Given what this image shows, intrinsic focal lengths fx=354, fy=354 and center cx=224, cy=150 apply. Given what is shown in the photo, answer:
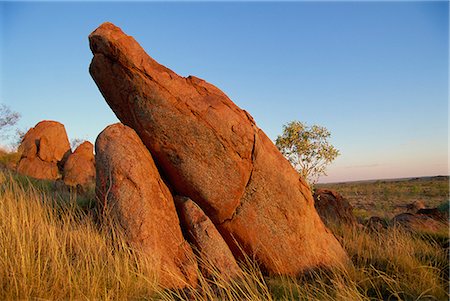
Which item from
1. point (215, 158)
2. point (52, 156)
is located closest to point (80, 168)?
point (52, 156)

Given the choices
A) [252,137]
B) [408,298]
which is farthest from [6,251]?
[408,298]

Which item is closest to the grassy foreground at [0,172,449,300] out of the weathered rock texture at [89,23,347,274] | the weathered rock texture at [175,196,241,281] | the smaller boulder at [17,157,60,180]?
the weathered rock texture at [175,196,241,281]

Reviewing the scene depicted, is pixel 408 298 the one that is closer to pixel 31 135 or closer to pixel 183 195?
pixel 183 195

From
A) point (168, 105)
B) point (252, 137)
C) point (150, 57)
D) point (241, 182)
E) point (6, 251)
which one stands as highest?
point (150, 57)

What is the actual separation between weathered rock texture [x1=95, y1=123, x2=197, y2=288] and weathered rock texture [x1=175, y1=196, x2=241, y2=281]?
8.2 inches

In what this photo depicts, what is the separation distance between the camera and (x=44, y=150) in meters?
28.7

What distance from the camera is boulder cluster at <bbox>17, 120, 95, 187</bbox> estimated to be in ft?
84.9

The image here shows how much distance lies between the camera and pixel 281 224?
7301 mm

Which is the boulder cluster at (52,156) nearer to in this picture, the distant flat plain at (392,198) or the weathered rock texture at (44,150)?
the weathered rock texture at (44,150)

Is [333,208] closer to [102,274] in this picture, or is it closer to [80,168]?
[102,274]

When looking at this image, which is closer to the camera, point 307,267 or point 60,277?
point 60,277

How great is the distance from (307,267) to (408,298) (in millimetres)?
1924

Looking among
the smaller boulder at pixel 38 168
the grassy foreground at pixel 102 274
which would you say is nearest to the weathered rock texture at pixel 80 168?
the smaller boulder at pixel 38 168

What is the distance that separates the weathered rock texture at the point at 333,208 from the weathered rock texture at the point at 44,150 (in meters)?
20.9
